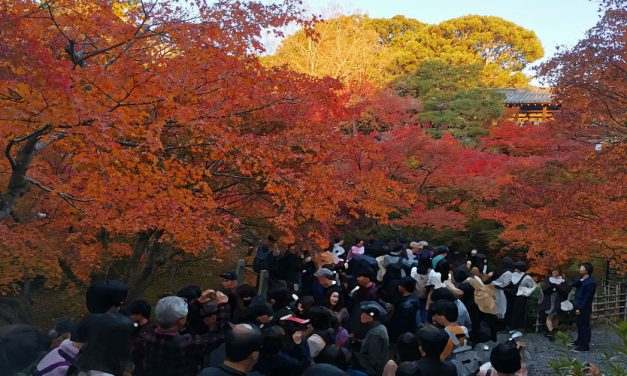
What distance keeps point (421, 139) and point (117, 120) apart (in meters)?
12.3

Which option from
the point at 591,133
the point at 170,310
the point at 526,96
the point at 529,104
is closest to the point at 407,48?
the point at 526,96

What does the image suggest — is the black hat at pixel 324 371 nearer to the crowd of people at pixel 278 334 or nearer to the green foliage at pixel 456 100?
the crowd of people at pixel 278 334

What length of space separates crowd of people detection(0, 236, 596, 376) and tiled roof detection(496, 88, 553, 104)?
21.3 m

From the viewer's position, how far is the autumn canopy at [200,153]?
5176 millimetres

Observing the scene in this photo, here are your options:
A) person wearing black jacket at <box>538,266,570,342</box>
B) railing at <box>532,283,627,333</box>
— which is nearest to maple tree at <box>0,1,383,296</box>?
person wearing black jacket at <box>538,266,570,342</box>

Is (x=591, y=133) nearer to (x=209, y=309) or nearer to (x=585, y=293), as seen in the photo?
(x=585, y=293)

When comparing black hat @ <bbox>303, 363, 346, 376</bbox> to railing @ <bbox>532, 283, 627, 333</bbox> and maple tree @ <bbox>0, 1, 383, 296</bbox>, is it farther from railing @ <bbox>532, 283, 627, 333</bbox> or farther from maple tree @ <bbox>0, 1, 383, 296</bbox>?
railing @ <bbox>532, 283, 627, 333</bbox>

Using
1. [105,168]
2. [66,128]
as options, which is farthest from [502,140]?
[66,128]

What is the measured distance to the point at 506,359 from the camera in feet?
11.4

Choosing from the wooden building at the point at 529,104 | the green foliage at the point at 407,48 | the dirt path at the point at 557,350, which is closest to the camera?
the dirt path at the point at 557,350

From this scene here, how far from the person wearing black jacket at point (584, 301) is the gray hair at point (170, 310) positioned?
674 cm

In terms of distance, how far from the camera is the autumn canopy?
17.0 ft

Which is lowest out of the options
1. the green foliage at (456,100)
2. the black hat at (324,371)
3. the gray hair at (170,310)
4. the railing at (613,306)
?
the railing at (613,306)

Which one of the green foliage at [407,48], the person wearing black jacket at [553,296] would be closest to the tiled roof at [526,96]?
the green foliage at [407,48]
